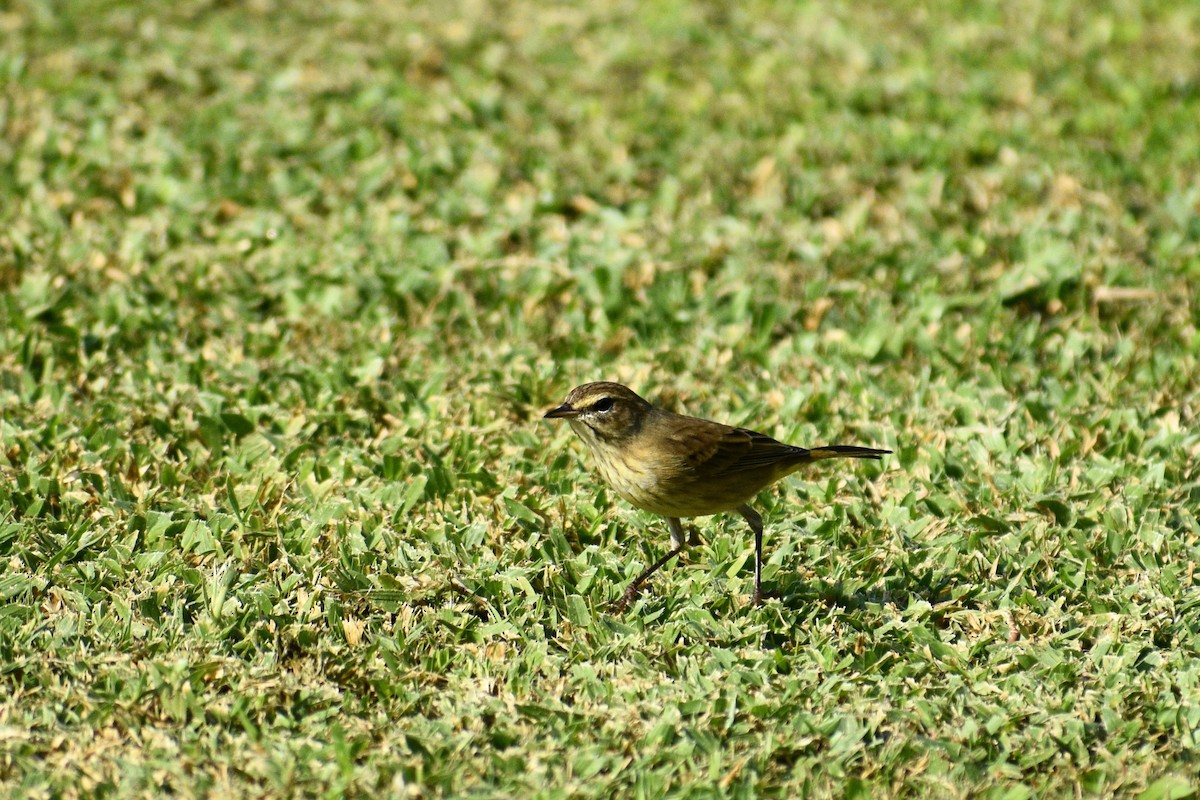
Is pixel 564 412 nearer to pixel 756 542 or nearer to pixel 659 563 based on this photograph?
pixel 659 563

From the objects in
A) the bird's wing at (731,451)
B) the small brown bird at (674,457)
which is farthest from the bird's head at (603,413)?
the bird's wing at (731,451)

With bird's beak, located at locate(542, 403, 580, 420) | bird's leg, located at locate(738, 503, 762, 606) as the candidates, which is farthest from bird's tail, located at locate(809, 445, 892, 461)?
bird's beak, located at locate(542, 403, 580, 420)

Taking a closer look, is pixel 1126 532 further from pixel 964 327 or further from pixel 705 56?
pixel 705 56

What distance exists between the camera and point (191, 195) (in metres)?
8.55

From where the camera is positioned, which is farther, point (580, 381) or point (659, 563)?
point (580, 381)

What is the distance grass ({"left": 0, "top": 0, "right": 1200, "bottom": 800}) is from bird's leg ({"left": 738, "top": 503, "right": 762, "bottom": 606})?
88mm

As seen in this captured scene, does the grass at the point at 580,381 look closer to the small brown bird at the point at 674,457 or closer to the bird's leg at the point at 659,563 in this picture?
the bird's leg at the point at 659,563

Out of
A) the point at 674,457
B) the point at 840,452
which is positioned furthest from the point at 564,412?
the point at 840,452

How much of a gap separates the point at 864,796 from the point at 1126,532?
204 cm

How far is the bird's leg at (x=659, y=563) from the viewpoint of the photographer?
5.55 metres

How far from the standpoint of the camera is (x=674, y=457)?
5.46 m

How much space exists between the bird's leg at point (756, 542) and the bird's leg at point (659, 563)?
0.93 feet

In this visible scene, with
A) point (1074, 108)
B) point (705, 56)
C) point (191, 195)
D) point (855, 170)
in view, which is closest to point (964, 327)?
point (855, 170)

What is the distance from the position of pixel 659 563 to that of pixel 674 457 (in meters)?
0.49
